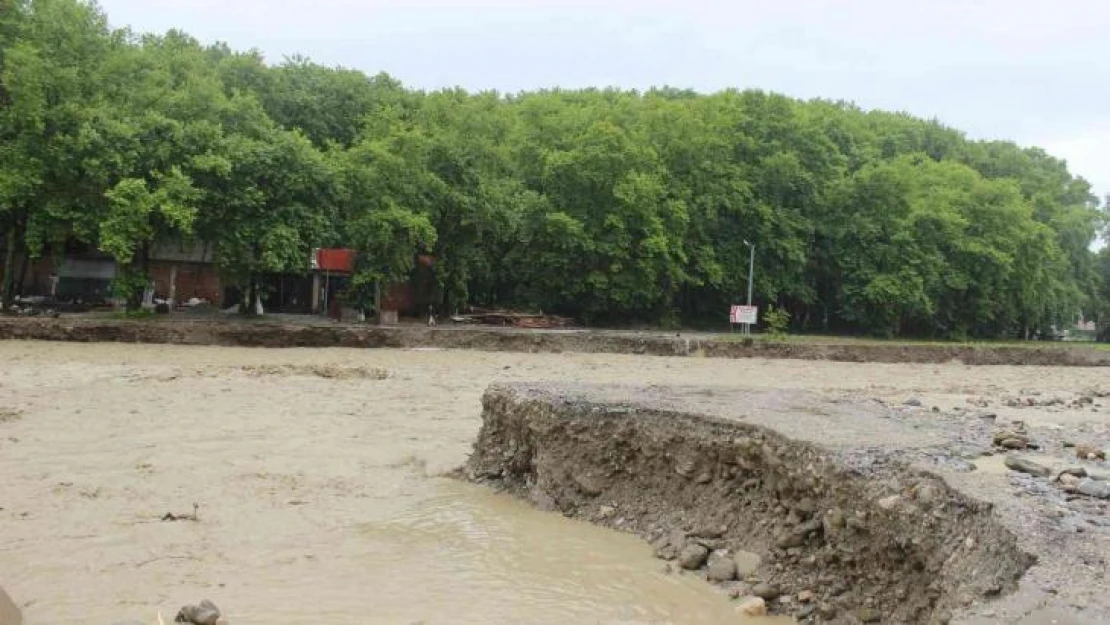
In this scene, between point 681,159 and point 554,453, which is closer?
point 554,453

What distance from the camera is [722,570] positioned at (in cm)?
725

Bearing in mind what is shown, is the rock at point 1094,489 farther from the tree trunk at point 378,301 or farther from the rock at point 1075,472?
the tree trunk at point 378,301

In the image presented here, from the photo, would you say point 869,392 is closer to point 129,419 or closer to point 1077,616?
point 129,419

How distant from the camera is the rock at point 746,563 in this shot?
23.5 feet

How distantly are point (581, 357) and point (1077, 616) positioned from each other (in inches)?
1217

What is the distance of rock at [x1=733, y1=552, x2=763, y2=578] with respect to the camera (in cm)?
716

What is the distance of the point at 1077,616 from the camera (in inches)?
171

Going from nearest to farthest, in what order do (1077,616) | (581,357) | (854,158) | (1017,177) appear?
(1077,616), (581,357), (854,158), (1017,177)

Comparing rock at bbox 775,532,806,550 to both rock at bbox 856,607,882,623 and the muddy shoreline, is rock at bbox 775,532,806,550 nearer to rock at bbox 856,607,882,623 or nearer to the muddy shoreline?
rock at bbox 856,607,882,623

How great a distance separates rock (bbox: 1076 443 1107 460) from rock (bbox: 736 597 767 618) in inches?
208

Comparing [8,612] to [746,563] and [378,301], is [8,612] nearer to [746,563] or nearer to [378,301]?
[746,563]

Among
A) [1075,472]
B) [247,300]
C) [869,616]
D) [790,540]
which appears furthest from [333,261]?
[869,616]

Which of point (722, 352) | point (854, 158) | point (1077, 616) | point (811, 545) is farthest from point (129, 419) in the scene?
point (854, 158)

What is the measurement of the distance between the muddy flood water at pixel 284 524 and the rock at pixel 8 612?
0.16m
